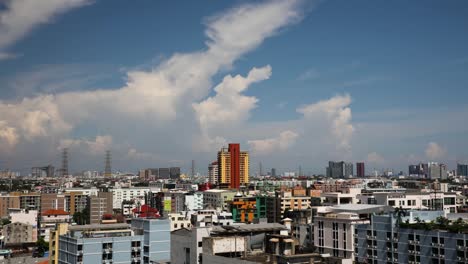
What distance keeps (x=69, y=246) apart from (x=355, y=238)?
964 inches

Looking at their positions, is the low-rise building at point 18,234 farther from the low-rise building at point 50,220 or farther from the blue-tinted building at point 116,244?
the blue-tinted building at point 116,244

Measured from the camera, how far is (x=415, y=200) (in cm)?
7369

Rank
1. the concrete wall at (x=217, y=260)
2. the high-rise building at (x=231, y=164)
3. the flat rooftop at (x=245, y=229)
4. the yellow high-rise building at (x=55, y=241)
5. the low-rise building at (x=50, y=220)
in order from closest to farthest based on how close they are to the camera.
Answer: the concrete wall at (x=217, y=260) < the flat rooftop at (x=245, y=229) < the yellow high-rise building at (x=55, y=241) < the low-rise building at (x=50, y=220) < the high-rise building at (x=231, y=164)

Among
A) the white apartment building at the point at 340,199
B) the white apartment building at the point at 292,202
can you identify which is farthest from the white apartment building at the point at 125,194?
the white apartment building at the point at 340,199

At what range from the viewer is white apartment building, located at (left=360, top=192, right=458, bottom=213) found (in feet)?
231

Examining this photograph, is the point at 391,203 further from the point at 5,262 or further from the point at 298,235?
the point at 5,262

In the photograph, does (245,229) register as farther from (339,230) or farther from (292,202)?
(292,202)

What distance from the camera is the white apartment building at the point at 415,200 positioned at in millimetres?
70312

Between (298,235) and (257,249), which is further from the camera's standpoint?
(298,235)

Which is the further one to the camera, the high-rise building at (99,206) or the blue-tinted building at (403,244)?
the high-rise building at (99,206)

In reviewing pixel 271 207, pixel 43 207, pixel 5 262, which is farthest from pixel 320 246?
pixel 43 207

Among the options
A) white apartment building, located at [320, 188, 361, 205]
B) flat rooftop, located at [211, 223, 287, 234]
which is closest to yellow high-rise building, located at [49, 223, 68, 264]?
flat rooftop, located at [211, 223, 287, 234]

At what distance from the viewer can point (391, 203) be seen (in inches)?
2744

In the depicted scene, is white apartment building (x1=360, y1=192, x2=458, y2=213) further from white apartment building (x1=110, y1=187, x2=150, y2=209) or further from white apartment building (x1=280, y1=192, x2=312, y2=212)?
white apartment building (x1=110, y1=187, x2=150, y2=209)
